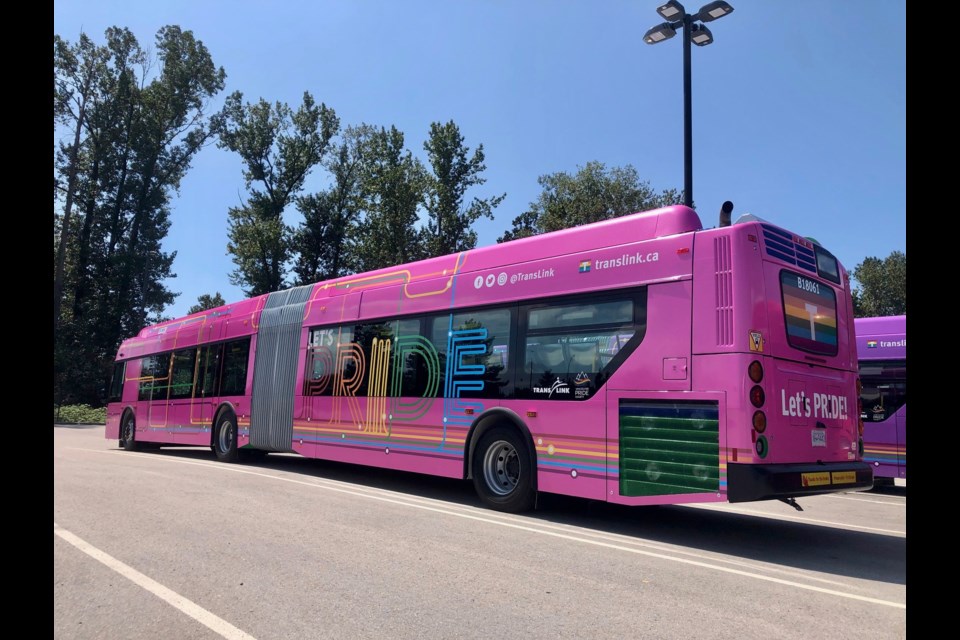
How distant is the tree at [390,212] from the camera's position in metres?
35.4

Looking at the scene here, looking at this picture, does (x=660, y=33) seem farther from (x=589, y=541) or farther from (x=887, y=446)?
(x=589, y=541)

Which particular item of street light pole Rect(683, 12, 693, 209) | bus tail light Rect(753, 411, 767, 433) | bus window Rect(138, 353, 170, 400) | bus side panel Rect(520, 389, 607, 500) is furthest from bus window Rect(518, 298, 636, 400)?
bus window Rect(138, 353, 170, 400)

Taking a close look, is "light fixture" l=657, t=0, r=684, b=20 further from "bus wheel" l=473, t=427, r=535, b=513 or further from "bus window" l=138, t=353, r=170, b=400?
"bus window" l=138, t=353, r=170, b=400

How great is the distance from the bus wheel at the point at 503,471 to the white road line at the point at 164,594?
14.3ft

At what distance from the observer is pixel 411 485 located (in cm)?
1107

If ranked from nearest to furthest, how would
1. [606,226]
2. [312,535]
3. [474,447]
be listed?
[312,535] → [606,226] → [474,447]

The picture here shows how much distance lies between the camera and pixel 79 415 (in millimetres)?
38062

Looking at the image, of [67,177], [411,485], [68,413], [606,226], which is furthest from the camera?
[67,177]

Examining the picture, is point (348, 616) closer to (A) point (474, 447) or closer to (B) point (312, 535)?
(B) point (312, 535)

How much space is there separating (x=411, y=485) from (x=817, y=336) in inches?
269

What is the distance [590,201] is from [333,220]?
1789 centimetres

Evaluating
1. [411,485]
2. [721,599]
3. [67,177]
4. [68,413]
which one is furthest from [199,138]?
[721,599]

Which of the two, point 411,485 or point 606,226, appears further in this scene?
point 411,485

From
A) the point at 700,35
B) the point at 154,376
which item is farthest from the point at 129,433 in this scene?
the point at 700,35
